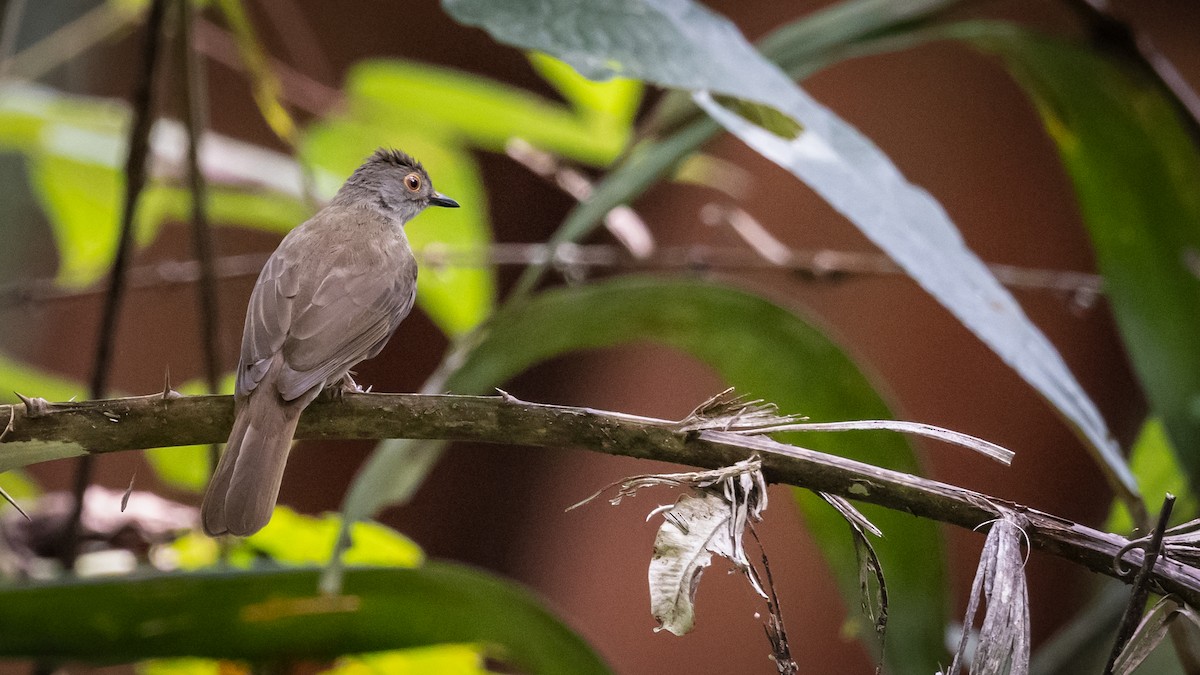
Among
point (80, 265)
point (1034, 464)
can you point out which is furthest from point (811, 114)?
point (1034, 464)

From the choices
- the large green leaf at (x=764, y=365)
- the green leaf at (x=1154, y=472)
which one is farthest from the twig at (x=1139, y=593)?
the green leaf at (x=1154, y=472)

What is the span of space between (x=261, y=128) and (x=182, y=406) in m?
4.20

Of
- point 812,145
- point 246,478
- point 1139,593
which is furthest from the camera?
point 812,145

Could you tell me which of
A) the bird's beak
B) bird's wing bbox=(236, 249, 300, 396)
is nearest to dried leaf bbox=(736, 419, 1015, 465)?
bird's wing bbox=(236, 249, 300, 396)

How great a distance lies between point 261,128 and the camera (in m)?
5.02

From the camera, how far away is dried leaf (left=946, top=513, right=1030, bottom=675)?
0.88 metres

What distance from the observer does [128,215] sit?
2.04m

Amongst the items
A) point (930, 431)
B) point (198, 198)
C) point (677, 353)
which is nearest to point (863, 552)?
point (930, 431)

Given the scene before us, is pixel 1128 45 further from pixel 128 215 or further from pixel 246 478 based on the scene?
pixel 128 215

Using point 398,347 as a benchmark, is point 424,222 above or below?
below

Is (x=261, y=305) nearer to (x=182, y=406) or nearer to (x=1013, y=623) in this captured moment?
(x=182, y=406)

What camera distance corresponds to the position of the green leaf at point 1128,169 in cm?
203

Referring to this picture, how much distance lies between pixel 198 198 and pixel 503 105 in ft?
2.74

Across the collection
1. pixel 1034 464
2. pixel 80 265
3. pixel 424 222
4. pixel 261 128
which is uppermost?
pixel 261 128
